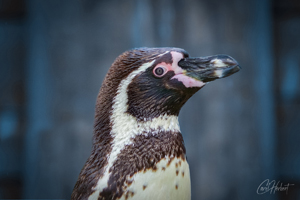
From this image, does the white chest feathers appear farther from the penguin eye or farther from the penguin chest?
the penguin eye

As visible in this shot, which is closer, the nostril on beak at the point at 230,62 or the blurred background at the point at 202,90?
the nostril on beak at the point at 230,62

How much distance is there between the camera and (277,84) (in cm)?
110

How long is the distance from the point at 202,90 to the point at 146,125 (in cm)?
65

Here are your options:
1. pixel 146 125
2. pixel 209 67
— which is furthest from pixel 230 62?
pixel 146 125

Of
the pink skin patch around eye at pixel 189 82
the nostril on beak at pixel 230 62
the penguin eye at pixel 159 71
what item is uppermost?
the nostril on beak at pixel 230 62

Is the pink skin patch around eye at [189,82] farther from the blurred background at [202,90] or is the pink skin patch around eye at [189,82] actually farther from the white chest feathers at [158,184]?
the blurred background at [202,90]

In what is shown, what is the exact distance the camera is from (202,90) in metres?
1.09

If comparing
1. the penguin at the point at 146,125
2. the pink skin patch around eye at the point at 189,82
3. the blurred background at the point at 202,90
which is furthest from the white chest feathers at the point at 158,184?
the blurred background at the point at 202,90

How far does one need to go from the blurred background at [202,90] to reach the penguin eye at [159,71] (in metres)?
0.57

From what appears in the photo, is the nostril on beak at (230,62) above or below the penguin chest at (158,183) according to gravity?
above

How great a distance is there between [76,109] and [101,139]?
648 mm

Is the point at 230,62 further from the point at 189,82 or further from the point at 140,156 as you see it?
the point at 140,156

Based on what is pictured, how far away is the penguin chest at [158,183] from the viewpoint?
45 centimetres

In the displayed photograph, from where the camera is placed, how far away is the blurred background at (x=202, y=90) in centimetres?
106
